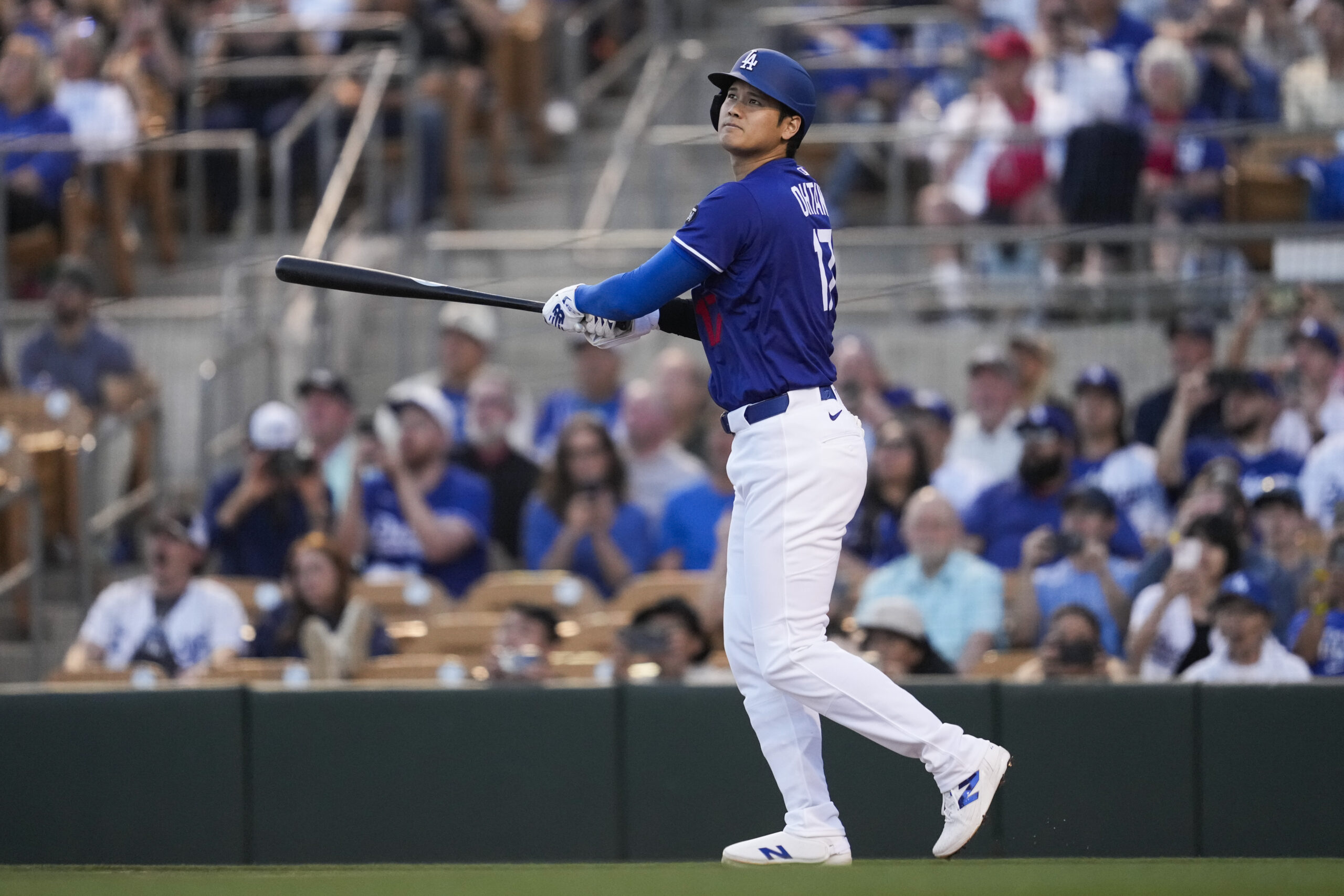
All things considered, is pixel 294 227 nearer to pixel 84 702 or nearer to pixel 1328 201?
pixel 84 702

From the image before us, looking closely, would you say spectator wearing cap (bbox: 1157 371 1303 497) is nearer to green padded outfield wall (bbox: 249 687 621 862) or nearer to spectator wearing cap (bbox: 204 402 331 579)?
green padded outfield wall (bbox: 249 687 621 862)

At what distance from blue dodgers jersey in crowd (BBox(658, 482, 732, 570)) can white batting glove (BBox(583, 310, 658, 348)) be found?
10.7ft

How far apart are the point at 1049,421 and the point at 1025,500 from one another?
1.25 feet

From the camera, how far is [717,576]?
24.1 feet

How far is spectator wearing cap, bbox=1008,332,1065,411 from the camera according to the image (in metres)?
8.66

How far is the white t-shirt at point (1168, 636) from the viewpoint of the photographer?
6.82m

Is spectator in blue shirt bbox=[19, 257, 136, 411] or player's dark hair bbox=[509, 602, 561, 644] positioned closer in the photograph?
player's dark hair bbox=[509, 602, 561, 644]

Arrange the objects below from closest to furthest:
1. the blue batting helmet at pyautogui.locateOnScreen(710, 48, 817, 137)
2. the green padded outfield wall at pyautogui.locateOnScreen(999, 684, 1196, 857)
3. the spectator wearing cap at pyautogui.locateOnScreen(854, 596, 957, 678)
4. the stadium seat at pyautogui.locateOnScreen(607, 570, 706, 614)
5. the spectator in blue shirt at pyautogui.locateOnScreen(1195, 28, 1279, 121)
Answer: the blue batting helmet at pyautogui.locateOnScreen(710, 48, 817, 137), the green padded outfield wall at pyautogui.locateOnScreen(999, 684, 1196, 857), the spectator wearing cap at pyautogui.locateOnScreen(854, 596, 957, 678), the stadium seat at pyautogui.locateOnScreen(607, 570, 706, 614), the spectator in blue shirt at pyautogui.locateOnScreen(1195, 28, 1279, 121)

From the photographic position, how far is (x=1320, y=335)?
809 cm

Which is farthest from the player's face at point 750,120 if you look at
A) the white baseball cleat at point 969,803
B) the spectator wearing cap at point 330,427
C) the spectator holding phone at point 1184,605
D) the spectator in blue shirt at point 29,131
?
the spectator in blue shirt at point 29,131

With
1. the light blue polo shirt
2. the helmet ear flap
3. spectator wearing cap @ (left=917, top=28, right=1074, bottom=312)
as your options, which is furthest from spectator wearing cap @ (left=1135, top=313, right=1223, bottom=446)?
the helmet ear flap

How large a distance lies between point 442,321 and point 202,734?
330 cm

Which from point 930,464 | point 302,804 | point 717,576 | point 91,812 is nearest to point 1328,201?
point 930,464

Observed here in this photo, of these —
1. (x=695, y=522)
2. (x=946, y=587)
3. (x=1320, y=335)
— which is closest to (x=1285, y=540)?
(x=946, y=587)
